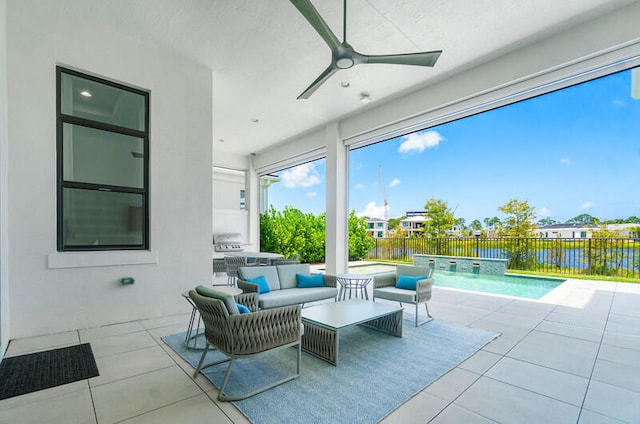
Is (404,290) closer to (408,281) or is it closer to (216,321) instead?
(408,281)

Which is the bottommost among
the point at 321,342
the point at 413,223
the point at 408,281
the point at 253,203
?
the point at 321,342

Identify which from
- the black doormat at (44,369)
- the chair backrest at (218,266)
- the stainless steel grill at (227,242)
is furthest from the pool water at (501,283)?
the black doormat at (44,369)

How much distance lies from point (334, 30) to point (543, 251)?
22.8ft

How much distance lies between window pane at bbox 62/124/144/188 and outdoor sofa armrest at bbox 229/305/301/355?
2955mm

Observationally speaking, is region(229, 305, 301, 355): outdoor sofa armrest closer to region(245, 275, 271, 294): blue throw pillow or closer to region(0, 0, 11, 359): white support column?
region(245, 275, 271, 294): blue throw pillow

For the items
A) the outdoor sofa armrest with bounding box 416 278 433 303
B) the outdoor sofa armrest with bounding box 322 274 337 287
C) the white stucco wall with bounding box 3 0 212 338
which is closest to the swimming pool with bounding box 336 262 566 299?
the outdoor sofa armrest with bounding box 416 278 433 303

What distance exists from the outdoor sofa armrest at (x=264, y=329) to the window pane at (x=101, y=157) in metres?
2.95

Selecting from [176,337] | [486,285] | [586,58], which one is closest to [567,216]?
[486,285]

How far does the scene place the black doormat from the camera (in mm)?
2230

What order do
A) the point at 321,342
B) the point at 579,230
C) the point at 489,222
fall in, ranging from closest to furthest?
the point at 321,342 → the point at 579,230 → the point at 489,222

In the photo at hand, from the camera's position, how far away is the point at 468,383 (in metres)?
2.31

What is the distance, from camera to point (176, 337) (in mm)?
3266

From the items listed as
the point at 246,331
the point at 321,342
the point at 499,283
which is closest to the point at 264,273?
the point at 321,342

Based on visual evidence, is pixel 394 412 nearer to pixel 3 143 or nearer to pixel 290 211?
pixel 3 143
